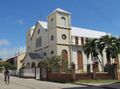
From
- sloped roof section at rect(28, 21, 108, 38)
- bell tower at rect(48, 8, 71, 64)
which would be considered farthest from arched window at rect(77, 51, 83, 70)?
sloped roof section at rect(28, 21, 108, 38)

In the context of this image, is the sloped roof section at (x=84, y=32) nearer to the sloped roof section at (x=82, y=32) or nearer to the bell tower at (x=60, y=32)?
the sloped roof section at (x=82, y=32)

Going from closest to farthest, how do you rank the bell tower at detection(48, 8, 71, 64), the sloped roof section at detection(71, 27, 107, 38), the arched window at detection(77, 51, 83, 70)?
the bell tower at detection(48, 8, 71, 64)
the arched window at detection(77, 51, 83, 70)
the sloped roof section at detection(71, 27, 107, 38)

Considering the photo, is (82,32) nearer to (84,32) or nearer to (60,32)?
(84,32)

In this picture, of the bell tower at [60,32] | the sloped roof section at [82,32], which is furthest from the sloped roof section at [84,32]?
the bell tower at [60,32]

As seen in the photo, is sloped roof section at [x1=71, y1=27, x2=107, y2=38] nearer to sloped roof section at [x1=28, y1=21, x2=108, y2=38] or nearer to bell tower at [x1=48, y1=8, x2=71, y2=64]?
sloped roof section at [x1=28, y1=21, x2=108, y2=38]

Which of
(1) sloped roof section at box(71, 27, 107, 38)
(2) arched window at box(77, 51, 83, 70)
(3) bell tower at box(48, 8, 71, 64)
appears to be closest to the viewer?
(3) bell tower at box(48, 8, 71, 64)

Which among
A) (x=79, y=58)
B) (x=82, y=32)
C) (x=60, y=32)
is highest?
(x=82, y=32)

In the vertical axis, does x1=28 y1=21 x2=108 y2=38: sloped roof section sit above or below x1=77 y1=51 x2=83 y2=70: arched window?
above

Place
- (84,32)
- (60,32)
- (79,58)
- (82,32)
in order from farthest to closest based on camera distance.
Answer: (84,32), (82,32), (79,58), (60,32)

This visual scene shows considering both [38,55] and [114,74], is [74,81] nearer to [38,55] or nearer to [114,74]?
[114,74]

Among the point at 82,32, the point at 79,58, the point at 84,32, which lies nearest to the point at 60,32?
the point at 79,58

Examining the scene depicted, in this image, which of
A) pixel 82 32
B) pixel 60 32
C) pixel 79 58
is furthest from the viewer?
pixel 82 32

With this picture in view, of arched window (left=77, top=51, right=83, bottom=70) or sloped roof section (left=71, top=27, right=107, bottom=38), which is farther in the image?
sloped roof section (left=71, top=27, right=107, bottom=38)

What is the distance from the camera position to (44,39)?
1870 inches
